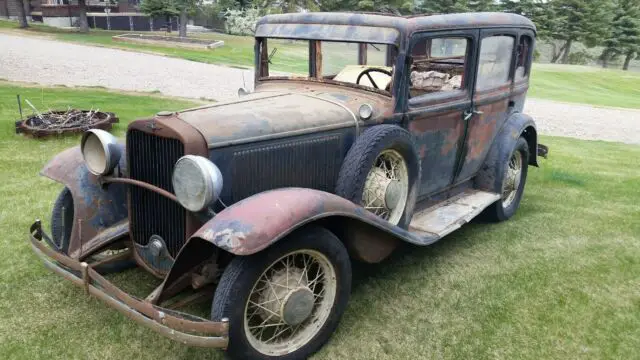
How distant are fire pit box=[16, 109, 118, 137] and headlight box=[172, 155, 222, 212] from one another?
211 inches

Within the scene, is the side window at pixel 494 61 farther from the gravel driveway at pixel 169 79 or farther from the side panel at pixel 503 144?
the gravel driveway at pixel 169 79

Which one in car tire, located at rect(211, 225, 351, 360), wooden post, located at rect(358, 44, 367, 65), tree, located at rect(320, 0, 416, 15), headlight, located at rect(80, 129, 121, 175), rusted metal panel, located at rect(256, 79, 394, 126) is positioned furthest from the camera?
tree, located at rect(320, 0, 416, 15)

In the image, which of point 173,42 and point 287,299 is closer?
point 287,299

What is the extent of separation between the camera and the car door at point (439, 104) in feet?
13.3

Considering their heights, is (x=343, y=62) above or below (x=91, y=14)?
below

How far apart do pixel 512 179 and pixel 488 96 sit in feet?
3.56

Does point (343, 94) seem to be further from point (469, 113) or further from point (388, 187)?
point (469, 113)

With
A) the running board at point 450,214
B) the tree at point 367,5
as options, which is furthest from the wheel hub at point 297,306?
the tree at point 367,5

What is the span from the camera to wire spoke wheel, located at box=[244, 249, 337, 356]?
2.94 meters

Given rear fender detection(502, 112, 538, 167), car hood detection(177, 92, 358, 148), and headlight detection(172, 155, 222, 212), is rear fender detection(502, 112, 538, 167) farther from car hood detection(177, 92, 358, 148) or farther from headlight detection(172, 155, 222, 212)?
headlight detection(172, 155, 222, 212)

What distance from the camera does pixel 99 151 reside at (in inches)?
138

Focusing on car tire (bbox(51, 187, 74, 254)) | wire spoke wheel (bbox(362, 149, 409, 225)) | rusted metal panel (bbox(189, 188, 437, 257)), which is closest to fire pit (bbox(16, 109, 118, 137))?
car tire (bbox(51, 187, 74, 254))

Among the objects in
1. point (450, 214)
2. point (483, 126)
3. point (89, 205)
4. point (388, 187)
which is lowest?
point (450, 214)

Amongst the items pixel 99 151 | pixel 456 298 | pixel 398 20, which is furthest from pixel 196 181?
pixel 456 298
